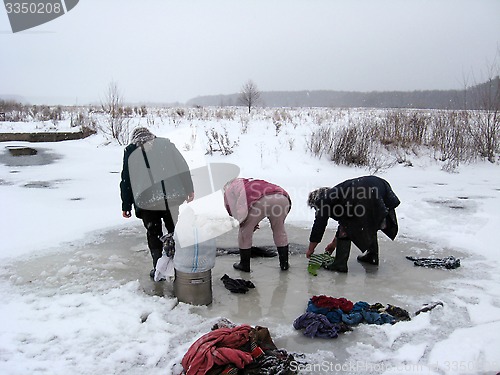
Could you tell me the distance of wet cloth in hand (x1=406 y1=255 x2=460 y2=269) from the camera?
582 cm

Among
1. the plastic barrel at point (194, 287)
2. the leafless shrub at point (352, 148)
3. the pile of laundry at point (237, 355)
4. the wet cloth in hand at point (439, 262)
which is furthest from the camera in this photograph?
the leafless shrub at point (352, 148)

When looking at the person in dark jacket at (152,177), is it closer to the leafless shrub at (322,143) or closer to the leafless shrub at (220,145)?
the leafless shrub at (322,143)

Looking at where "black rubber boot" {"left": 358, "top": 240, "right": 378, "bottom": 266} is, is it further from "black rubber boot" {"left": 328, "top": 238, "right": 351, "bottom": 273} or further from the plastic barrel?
the plastic barrel

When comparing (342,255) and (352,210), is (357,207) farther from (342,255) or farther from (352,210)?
(342,255)

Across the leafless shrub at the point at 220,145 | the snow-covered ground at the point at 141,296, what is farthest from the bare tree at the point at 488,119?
the leafless shrub at the point at 220,145

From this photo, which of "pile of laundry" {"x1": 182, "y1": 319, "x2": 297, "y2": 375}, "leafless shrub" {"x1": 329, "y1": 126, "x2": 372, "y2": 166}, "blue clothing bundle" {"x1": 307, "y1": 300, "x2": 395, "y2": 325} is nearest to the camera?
"pile of laundry" {"x1": 182, "y1": 319, "x2": 297, "y2": 375}

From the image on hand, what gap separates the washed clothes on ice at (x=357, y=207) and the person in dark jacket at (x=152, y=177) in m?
1.70

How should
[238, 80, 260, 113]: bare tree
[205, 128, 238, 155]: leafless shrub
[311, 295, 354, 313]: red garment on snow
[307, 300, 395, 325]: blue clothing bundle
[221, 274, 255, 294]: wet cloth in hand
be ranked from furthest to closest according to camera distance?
[238, 80, 260, 113]: bare tree, [205, 128, 238, 155]: leafless shrub, [221, 274, 255, 294]: wet cloth in hand, [311, 295, 354, 313]: red garment on snow, [307, 300, 395, 325]: blue clothing bundle

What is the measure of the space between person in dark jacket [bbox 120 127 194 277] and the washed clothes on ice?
170cm

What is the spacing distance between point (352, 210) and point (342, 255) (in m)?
0.64

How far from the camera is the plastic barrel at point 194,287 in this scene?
15.2 feet

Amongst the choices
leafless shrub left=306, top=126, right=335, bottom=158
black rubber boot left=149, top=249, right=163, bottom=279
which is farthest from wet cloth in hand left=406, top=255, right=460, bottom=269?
leafless shrub left=306, top=126, right=335, bottom=158

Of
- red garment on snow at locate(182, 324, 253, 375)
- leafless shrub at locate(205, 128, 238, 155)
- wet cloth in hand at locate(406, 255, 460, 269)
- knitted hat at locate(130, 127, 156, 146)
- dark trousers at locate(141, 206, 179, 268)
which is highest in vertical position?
knitted hat at locate(130, 127, 156, 146)

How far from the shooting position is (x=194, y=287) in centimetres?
463
